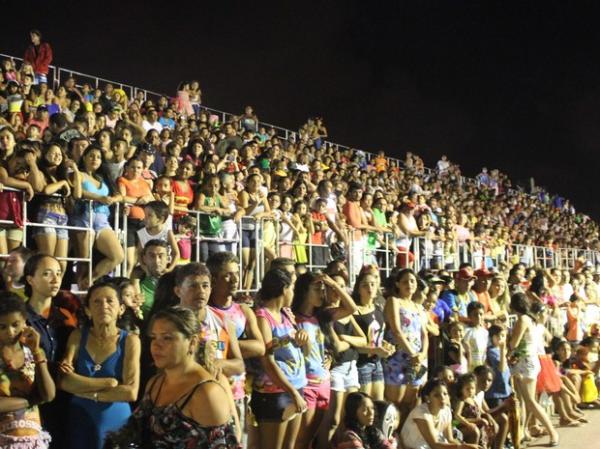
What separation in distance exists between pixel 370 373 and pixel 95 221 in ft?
9.23

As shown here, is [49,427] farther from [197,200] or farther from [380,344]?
[197,200]

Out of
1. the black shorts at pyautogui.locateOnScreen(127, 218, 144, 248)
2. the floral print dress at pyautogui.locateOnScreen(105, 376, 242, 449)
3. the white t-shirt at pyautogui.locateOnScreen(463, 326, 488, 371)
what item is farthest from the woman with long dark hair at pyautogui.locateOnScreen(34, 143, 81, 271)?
the white t-shirt at pyautogui.locateOnScreen(463, 326, 488, 371)

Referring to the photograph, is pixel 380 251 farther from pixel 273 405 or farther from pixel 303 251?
pixel 273 405

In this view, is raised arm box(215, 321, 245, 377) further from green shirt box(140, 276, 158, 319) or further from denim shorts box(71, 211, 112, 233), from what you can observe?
denim shorts box(71, 211, 112, 233)

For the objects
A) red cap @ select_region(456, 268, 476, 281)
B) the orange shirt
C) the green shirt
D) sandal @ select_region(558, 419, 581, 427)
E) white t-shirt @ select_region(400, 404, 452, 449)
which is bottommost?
sandal @ select_region(558, 419, 581, 427)

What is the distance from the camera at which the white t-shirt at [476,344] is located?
749 centimetres

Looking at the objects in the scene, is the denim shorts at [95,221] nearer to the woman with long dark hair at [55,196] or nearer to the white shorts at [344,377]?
the woman with long dark hair at [55,196]

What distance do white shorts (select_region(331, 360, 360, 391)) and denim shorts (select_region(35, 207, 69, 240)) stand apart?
262cm

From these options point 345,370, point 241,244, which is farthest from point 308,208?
point 345,370

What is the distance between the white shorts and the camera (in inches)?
215

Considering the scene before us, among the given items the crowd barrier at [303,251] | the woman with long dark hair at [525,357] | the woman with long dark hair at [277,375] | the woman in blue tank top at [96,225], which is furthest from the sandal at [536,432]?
the woman in blue tank top at [96,225]

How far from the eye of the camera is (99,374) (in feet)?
11.8

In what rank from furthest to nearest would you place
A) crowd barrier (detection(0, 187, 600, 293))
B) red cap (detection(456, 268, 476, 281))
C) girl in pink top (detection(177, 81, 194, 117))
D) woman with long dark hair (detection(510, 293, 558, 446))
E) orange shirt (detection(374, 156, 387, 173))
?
orange shirt (detection(374, 156, 387, 173)) < girl in pink top (detection(177, 81, 194, 117)) < red cap (detection(456, 268, 476, 281)) < woman with long dark hair (detection(510, 293, 558, 446)) < crowd barrier (detection(0, 187, 600, 293))

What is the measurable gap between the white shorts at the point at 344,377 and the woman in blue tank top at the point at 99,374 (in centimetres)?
212
